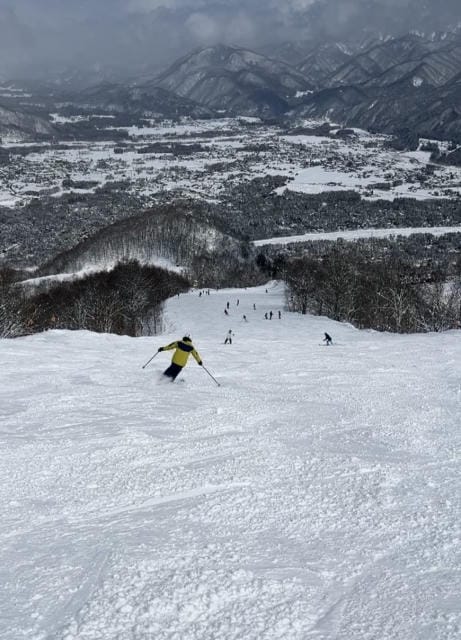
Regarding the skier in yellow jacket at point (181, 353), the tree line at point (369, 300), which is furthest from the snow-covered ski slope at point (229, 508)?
the tree line at point (369, 300)

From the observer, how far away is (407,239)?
7795 inches

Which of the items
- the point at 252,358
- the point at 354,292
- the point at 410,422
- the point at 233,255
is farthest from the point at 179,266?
the point at 410,422

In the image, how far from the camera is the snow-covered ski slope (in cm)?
582

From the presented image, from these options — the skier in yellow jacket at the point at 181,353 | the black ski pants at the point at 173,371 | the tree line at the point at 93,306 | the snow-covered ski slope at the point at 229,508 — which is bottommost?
the snow-covered ski slope at the point at 229,508

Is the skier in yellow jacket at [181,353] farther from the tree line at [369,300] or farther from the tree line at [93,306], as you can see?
the tree line at [369,300]

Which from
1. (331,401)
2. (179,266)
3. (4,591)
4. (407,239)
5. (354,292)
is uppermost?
(407,239)

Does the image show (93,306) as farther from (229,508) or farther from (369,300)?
(229,508)

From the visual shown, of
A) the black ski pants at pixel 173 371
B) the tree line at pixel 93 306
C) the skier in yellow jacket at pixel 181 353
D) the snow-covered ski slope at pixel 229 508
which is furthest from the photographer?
the tree line at pixel 93 306

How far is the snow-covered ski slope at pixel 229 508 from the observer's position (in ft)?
19.1

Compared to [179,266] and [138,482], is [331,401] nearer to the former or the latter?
[138,482]

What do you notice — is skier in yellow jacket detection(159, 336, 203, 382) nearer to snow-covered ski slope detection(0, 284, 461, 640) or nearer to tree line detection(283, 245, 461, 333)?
snow-covered ski slope detection(0, 284, 461, 640)

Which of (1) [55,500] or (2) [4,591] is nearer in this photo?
(2) [4,591]

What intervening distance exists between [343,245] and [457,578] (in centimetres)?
18356

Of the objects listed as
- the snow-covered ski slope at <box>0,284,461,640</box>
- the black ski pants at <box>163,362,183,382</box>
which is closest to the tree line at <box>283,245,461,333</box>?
the black ski pants at <box>163,362,183,382</box>
